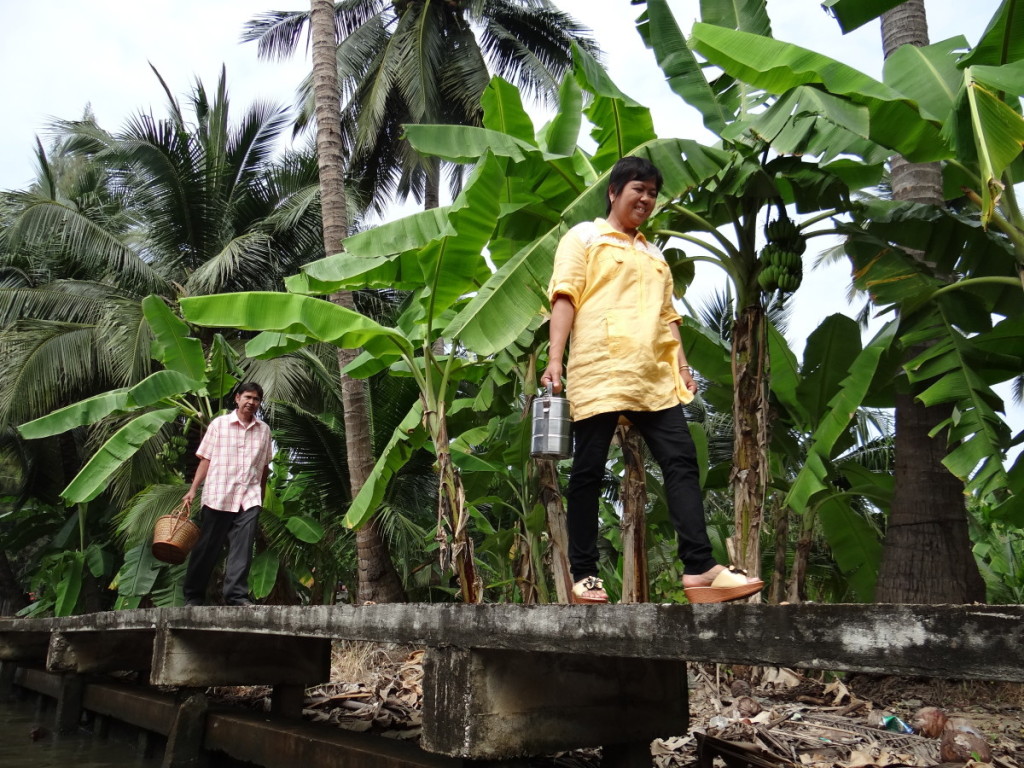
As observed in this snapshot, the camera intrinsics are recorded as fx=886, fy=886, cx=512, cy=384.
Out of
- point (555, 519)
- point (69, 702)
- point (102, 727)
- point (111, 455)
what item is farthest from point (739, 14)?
point (69, 702)

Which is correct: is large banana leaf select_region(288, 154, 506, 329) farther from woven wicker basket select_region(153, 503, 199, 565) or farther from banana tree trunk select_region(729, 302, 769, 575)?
woven wicker basket select_region(153, 503, 199, 565)

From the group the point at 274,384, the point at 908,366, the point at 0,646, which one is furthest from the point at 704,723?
the point at 0,646

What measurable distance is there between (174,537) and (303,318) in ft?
7.54

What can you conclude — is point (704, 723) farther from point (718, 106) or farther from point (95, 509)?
point (95, 509)

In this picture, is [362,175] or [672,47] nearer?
[672,47]

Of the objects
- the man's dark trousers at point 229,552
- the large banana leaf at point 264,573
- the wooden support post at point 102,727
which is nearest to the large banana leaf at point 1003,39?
the man's dark trousers at point 229,552

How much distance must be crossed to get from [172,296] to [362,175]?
6656 millimetres

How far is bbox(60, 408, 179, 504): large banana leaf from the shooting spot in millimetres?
7680

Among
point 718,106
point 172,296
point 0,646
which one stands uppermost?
point 172,296

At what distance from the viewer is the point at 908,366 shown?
202 inches

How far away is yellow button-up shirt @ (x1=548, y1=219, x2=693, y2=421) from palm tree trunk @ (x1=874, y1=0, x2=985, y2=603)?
289 centimetres

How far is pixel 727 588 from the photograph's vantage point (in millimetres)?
2920

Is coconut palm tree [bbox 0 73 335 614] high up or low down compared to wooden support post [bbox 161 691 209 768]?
→ up

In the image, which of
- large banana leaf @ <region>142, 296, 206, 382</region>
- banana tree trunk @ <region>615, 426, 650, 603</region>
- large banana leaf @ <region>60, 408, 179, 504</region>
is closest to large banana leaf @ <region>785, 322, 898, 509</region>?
banana tree trunk @ <region>615, 426, 650, 603</region>
